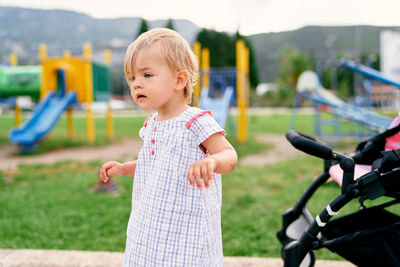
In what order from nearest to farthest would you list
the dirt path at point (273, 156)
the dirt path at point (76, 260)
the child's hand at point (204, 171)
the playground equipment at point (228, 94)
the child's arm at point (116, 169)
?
the child's hand at point (204, 171) → the child's arm at point (116, 169) → the dirt path at point (76, 260) → the dirt path at point (273, 156) → the playground equipment at point (228, 94)

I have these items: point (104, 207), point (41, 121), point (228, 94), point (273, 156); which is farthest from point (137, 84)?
point (228, 94)

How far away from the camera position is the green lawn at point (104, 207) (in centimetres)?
280

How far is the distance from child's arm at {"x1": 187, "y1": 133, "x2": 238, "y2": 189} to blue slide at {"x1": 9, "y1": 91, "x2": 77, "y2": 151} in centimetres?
758

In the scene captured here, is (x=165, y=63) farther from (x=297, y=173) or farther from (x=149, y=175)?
(x=297, y=173)

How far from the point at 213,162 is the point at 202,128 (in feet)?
0.63

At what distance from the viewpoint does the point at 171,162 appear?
1.30 meters

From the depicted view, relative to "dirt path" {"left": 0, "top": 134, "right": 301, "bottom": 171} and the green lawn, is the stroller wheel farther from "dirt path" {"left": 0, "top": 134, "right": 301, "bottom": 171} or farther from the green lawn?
"dirt path" {"left": 0, "top": 134, "right": 301, "bottom": 171}

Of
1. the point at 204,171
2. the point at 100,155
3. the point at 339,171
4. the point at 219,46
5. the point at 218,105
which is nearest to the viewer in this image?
the point at 204,171

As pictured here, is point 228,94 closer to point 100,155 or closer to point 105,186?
point 100,155

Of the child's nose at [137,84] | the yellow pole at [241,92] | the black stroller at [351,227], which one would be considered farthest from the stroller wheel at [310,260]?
the yellow pole at [241,92]

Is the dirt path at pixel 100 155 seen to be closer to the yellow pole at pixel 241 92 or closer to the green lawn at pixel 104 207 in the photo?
the green lawn at pixel 104 207

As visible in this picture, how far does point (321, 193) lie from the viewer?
4.06 m

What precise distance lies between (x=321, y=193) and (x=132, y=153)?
4.43 meters

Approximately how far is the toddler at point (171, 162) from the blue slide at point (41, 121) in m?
7.45
